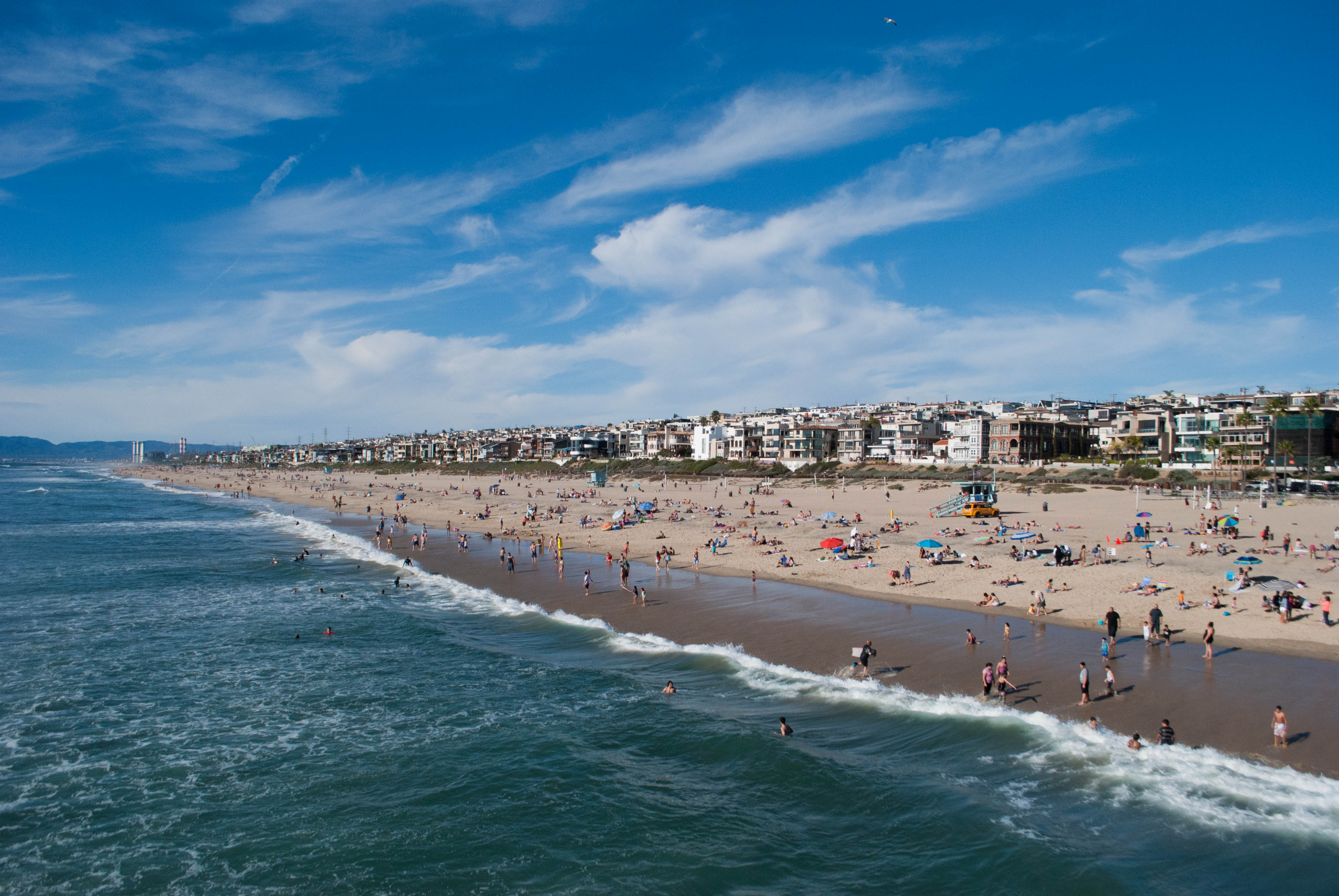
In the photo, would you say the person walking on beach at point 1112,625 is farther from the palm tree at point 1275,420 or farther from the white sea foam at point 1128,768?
the palm tree at point 1275,420

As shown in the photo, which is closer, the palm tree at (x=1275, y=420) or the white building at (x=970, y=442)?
the palm tree at (x=1275, y=420)

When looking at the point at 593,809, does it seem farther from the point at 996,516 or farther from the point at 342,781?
the point at 996,516

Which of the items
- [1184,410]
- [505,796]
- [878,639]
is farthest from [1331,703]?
[1184,410]

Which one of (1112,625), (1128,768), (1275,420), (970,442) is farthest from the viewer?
(970,442)

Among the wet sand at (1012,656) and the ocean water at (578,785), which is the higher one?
the wet sand at (1012,656)

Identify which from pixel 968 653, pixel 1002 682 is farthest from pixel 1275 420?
pixel 1002 682

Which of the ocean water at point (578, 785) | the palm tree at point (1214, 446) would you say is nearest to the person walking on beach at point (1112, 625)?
the ocean water at point (578, 785)

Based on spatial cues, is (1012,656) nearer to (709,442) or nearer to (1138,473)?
(1138,473)
